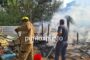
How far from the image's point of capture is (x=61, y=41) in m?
9.80

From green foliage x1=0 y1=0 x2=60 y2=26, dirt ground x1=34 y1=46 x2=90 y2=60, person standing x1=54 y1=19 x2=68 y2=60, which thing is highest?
green foliage x1=0 y1=0 x2=60 y2=26

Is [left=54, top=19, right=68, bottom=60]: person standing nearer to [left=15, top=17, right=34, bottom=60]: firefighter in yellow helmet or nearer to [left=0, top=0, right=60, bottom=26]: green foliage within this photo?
[left=15, top=17, right=34, bottom=60]: firefighter in yellow helmet

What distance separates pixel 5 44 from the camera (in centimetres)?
1043

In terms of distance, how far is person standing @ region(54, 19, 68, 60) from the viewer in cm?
967

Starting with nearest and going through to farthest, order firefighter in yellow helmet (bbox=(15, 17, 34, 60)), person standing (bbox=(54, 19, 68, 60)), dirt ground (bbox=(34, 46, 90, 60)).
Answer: firefighter in yellow helmet (bbox=(15, 17, 34, 60)) < person standing (bbox=(54, 19, 68, 60)) < dirt ground (bbox=(34, 46, 90, 60))

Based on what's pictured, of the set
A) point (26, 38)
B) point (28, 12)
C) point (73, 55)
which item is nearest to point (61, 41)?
point (73, 55)

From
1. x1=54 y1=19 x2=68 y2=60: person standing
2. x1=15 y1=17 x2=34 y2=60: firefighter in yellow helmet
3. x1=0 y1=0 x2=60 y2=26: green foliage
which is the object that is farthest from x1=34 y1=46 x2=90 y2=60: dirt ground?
x1=15 y1=17 x2=34 y2=60: firefighter in yellow helmet

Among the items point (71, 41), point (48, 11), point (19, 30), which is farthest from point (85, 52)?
point (19, 30)

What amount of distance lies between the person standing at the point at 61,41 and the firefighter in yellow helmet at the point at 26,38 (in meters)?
1.08

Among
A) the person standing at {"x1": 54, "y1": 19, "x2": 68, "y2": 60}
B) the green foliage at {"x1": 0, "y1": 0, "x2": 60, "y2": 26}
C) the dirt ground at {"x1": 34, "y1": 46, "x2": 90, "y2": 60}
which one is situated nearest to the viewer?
the person standing at {"x1": 54, "y1": 19, "x2": 68, "y2": 60}

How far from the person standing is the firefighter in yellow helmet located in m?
1.08

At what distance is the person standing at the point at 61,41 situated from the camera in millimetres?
9674

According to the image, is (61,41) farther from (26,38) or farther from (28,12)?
(28,12)

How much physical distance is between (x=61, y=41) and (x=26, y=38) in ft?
4.45
